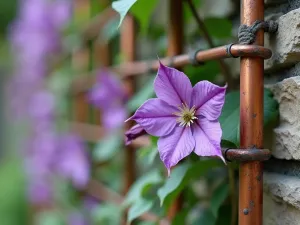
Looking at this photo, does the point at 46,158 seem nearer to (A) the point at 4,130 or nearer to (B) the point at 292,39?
(B) the point at 292,39

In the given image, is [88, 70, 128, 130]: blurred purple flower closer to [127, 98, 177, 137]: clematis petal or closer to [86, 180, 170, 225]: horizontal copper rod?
[86, 180, 170, 225]: horizontal copper rod

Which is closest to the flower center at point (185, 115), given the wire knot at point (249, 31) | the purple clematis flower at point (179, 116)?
the purple clematis flower at point (179, 116)

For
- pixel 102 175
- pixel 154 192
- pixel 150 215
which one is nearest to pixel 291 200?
pixel 154 192

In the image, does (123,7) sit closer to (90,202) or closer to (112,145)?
(112,145)

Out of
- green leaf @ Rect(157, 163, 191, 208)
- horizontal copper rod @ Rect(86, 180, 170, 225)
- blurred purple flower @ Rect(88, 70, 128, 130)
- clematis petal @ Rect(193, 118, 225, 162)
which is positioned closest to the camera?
clematis petal @ Rect(193, 118, 225, 162)

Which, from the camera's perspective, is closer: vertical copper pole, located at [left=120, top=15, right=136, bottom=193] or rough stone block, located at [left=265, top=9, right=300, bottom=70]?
rough stone block, located at [left=265, top=9, right=300, bottom=70]

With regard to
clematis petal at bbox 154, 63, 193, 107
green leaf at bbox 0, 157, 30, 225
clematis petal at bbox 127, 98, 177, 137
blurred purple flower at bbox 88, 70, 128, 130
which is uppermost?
blurred purple flower at bbox 88, 70, 128, 130

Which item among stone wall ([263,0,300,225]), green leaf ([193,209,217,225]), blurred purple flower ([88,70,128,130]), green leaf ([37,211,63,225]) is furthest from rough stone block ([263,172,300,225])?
green leaf ([37,211,63,225])
